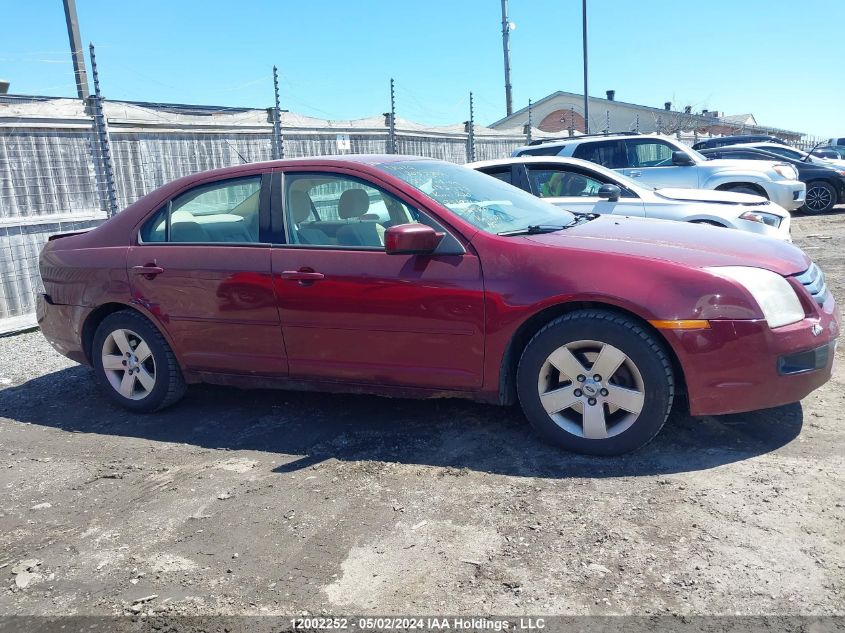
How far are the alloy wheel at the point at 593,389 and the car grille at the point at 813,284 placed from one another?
1.06 meters

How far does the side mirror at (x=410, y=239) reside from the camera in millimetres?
3824

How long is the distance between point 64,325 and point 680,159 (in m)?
9.02

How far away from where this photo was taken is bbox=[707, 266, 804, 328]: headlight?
3.52 meters

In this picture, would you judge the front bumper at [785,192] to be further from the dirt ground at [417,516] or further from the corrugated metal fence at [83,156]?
the dirt ground at [417,516]

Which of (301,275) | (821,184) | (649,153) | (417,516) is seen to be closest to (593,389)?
(417,516)

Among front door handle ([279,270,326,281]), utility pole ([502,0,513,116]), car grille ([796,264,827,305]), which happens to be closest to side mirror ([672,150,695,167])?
car grille ([796,264,827,305])

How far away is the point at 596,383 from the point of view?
3.67 meters

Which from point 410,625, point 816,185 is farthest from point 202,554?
point 816,185

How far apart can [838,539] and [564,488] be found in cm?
112

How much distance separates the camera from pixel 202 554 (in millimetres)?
3105

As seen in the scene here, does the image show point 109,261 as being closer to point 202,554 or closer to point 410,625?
point 202,554

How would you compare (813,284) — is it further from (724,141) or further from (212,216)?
(724,141)

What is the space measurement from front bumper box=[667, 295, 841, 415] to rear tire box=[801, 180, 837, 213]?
13650 millimetres

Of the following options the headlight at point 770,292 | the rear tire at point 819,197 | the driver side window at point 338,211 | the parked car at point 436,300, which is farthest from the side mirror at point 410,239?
the rear tire at point 819,197
